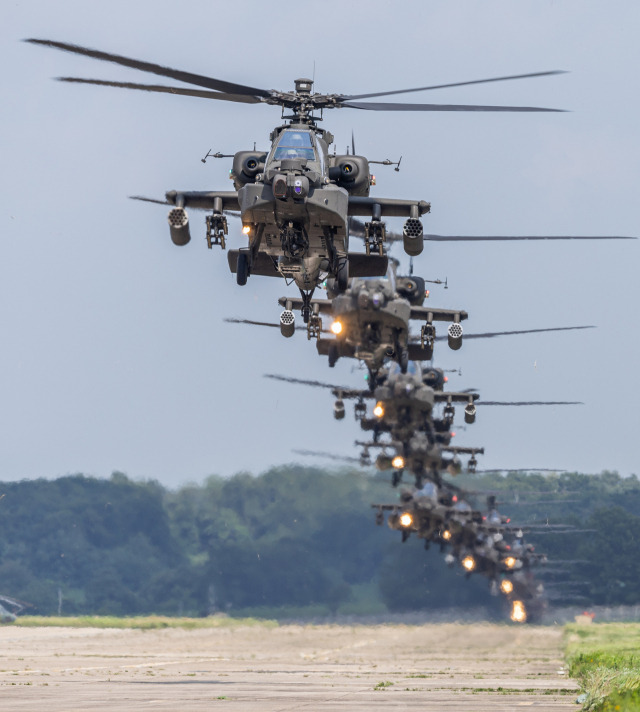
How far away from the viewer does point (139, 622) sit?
190 ft

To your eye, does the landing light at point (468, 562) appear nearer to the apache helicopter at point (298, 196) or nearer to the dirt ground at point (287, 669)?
the dirt ground at point (287, 669)

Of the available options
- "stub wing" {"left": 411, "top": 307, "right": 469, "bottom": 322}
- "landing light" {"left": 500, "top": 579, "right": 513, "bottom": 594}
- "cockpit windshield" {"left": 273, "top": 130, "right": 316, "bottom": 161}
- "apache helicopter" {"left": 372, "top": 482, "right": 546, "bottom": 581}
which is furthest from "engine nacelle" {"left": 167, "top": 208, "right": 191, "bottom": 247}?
"landing light" {"left": 500, "top": 579, "right": 513, "bottom": 594}

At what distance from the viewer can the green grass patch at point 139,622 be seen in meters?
55.9

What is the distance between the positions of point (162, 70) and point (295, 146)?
481 cm

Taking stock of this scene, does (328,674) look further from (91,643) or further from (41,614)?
(41,614)

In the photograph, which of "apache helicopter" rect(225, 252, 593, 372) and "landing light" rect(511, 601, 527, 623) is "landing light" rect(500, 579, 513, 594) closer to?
"landing light" rect(511, 601, 527, 623)

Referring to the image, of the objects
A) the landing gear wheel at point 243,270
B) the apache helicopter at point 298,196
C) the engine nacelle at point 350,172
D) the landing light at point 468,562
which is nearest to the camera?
the apache helicopter at point 298,196

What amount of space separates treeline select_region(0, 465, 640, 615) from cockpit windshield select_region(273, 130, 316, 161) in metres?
35.0

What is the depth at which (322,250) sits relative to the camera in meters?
27.0

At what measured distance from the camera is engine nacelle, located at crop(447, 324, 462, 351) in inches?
1372

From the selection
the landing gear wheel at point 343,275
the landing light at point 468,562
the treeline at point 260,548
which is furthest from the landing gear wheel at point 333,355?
the landing light at point 468,562

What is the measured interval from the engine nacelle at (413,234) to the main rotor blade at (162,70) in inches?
169

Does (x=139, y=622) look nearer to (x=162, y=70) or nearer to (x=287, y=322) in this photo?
(x=287, y=322)

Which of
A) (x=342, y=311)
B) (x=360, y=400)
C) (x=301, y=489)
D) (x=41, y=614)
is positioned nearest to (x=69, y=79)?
(x=342, y=311)
